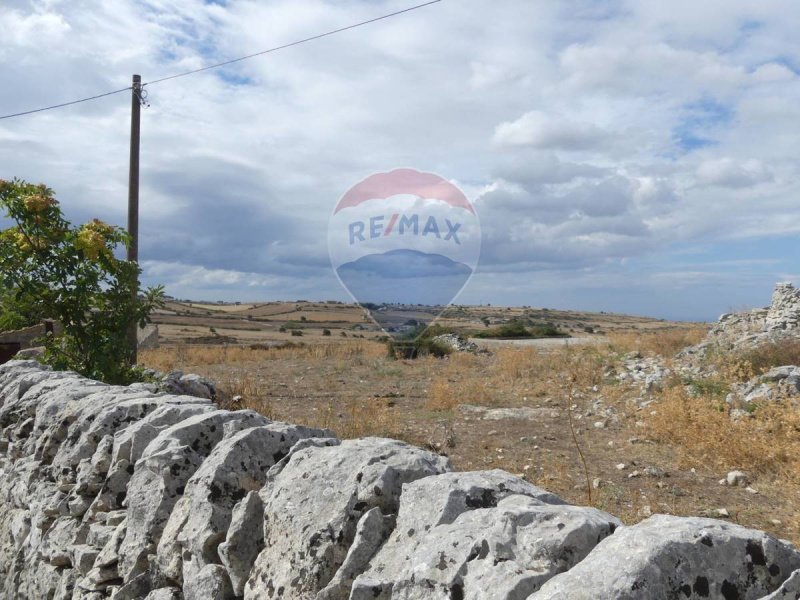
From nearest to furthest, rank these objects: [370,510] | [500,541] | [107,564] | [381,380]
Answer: [500,541]
[370,510]
[107,564]
[381,380]

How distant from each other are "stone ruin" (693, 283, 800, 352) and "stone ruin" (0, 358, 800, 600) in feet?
48.5

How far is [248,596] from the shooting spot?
238 centimetres

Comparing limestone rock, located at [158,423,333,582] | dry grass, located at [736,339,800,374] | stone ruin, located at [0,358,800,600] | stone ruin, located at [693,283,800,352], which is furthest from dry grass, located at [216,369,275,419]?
stone ruin, located at [693,283,800,352]

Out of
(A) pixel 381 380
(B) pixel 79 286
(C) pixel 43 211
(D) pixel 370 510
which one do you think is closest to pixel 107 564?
(D) pixel 370 510

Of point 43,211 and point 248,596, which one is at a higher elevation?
point 43,211

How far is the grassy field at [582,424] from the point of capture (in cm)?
690

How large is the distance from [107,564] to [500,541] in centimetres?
214

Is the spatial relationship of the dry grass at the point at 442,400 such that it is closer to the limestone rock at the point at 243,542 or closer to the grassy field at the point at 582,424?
the grassy field at the point at 582,424

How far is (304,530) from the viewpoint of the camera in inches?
91.9

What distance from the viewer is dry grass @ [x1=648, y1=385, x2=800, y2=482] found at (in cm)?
755

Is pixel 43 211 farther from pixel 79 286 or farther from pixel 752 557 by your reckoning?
pixel 752 557

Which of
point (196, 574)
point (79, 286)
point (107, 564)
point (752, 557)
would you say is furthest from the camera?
point (79, 286)

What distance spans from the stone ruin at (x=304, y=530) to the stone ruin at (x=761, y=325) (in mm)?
14777

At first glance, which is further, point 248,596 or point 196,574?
point 196,574
